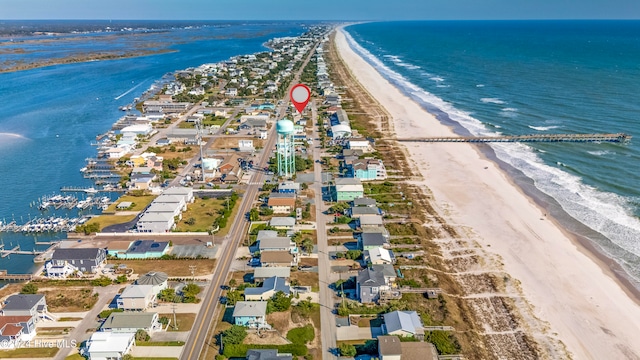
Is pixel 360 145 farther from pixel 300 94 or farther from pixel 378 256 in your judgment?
pixel 378 256

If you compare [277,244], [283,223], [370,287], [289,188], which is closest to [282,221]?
[283,223]

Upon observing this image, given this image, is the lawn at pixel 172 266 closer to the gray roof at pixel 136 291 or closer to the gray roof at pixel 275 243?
the gray roof at pixel 136 291

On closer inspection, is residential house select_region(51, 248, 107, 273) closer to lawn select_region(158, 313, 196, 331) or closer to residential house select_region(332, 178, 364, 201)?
lawn select_region(158, 313, 196, 331)

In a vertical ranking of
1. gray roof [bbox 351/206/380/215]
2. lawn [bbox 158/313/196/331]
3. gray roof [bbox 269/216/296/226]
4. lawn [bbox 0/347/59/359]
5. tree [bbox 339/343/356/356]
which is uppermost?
gray roof [bbox 351/206/380/215]

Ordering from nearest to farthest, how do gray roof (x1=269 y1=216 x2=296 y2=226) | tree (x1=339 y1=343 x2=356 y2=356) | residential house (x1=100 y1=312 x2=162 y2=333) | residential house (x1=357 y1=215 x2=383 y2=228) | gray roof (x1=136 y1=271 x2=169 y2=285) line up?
tree (x1=339 y1=343 x2=356 y2=356) → residential house (x1=100 y1=312 x2=162 y2=333) → gray roof (x1=136 y1=271 x2=169 y2=285) → gray roof (x1=269 y1=216 x2=296 y2=226) → residential house (x1=357 y1=215 x2=383 y2=228)

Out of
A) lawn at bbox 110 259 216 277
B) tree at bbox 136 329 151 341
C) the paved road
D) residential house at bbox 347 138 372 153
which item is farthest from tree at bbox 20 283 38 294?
residential house at bbox 347 138 372 153

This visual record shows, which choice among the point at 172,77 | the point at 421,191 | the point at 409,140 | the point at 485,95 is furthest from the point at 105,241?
the point at 172,77

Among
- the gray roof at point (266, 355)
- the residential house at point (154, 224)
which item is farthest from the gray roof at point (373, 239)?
the residential house at point (154, 224)
